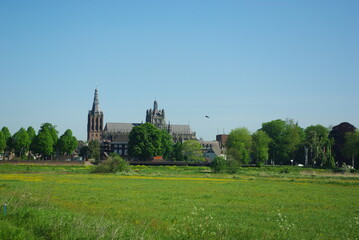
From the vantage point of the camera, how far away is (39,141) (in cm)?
10556

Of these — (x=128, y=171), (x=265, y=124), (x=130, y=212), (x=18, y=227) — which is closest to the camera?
(x=18, y=227)

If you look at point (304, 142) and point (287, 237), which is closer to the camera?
point (287, 237)

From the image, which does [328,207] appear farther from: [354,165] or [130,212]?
[354,165]

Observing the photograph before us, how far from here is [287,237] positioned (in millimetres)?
15102

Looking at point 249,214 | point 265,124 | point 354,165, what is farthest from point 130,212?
point 265,124

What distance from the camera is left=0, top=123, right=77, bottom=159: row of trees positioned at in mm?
105562

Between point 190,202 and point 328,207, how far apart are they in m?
8.12

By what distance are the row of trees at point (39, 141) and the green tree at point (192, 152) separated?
38.5 metres

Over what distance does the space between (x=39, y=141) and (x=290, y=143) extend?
2693 inches

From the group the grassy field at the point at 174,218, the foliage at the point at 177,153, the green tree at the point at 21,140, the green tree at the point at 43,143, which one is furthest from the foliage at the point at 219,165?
the foliage at the point at 177,153

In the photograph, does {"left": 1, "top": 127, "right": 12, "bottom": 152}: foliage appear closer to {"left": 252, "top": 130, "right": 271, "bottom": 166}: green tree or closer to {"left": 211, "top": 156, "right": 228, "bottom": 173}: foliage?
{"left": 211, "top": 156, "right": 228, "bottom": 173}: foliage

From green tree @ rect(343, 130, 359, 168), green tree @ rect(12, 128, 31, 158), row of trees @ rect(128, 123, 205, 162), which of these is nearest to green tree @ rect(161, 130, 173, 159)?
row of trees @ rect(128, 123, 205, 162)

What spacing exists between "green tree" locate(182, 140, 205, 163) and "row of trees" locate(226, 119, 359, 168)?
1709 centimetres

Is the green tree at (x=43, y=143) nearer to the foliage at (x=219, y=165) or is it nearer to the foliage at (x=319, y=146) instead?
the foliage at (x=219, y=165)
